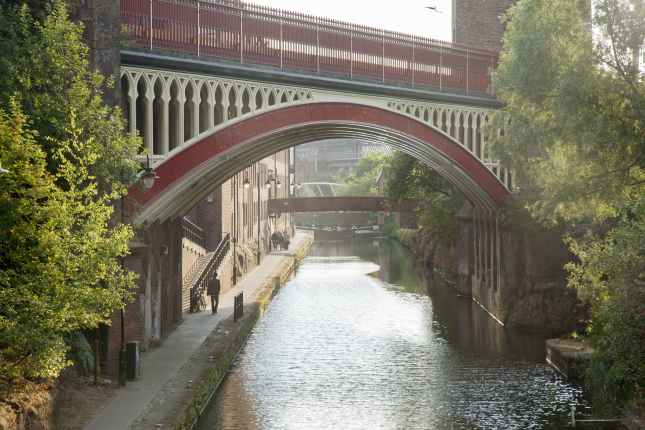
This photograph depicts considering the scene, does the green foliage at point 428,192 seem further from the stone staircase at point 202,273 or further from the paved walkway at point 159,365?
the paved walkway at point 159,365

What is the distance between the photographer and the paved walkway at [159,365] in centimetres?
1789

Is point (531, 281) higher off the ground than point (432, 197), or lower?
lower

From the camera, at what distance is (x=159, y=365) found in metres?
23.8

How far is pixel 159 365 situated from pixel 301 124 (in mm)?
7654

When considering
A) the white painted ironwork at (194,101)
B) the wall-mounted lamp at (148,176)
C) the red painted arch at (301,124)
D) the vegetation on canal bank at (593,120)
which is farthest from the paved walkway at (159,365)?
the vegetation on canal bank at (593,120)

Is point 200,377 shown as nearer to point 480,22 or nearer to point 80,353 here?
point 80,353

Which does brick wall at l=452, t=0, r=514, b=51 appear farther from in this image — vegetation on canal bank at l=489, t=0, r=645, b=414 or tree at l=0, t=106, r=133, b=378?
tree at l=0, t=106, r=133, b=378

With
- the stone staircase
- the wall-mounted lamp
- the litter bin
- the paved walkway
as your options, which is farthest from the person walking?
the wall-mounted lamp

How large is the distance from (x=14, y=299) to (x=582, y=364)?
49.9ft

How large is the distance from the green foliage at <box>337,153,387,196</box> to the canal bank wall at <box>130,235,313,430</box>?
7383 cm

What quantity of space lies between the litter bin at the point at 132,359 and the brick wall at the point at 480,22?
23880 mm

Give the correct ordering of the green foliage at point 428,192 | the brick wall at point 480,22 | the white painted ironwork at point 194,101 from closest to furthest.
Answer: the white painted ironwork at point 194,101 → the brick wall at point 480,22 → the green foliage at point 428,192

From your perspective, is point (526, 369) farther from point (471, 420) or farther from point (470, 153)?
point (470, 153)

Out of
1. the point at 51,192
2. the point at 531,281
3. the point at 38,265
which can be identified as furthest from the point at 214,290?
the point at 38,265
